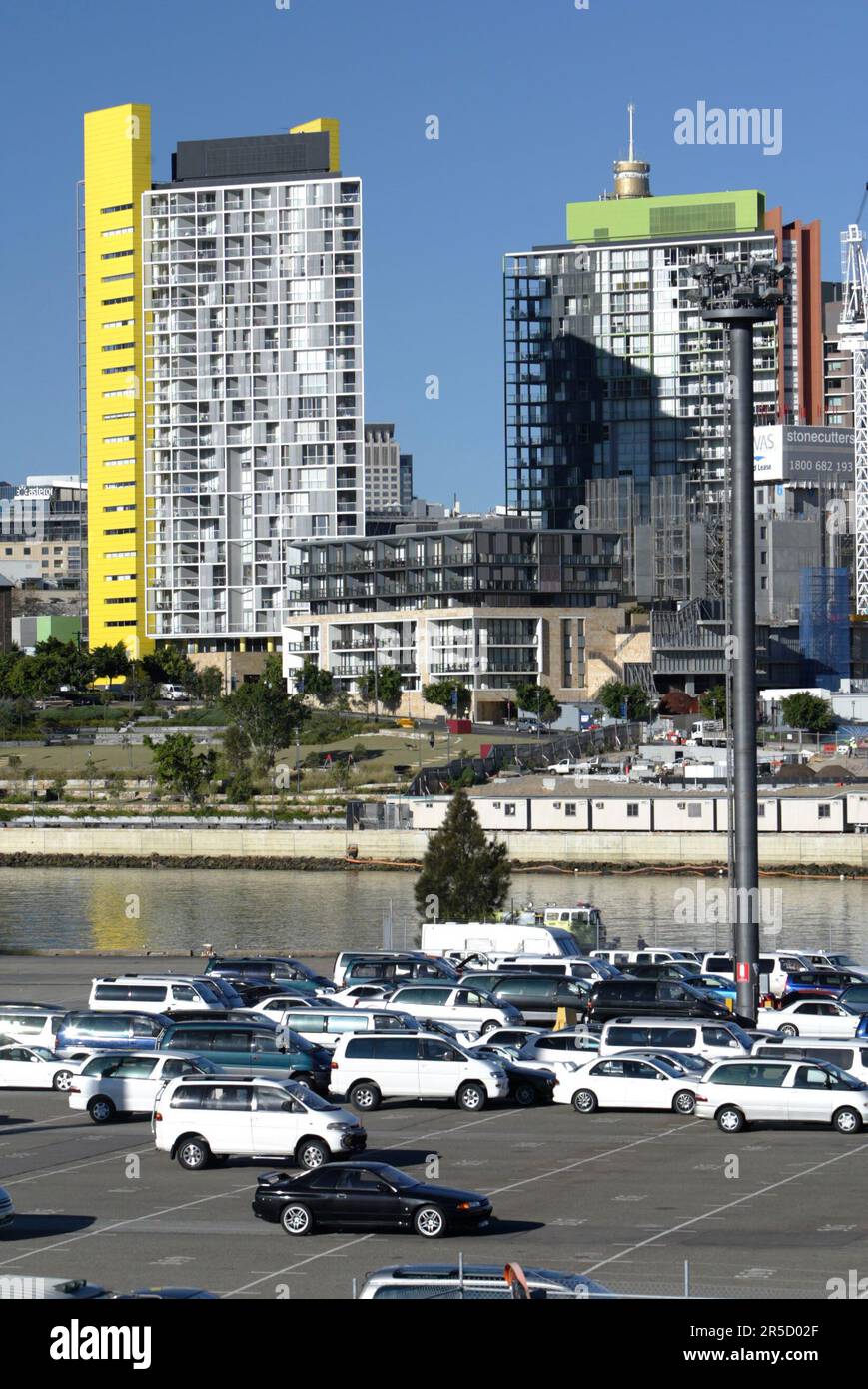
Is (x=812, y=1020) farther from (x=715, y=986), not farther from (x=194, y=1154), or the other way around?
(x=194, y=1154)

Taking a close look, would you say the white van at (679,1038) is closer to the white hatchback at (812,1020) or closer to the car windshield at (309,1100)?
the white hatchback at (812,1020)

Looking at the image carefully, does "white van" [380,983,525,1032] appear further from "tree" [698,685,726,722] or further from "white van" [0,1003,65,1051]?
"tree" [698,685,726,722]

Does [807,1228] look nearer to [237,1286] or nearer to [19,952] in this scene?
[237,1286]

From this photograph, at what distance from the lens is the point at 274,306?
159000 millimetres

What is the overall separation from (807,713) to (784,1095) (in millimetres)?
99488

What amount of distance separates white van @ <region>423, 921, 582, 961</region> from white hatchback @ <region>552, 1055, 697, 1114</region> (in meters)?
19.1

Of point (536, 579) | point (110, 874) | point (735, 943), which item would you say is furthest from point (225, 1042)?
point (536, 579)

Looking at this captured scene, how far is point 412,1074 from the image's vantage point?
95.7ft

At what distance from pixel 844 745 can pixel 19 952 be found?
6866cm

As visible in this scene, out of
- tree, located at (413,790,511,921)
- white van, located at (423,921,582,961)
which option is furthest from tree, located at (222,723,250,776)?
white van, located at (423,921,582,961)

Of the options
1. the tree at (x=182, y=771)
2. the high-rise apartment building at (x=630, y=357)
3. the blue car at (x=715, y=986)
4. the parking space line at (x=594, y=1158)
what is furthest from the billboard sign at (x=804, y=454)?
the parking space line at (x=594, y=1158)

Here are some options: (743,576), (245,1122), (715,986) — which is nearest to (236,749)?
(715,986)

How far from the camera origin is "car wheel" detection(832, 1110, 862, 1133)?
88.4 feet
